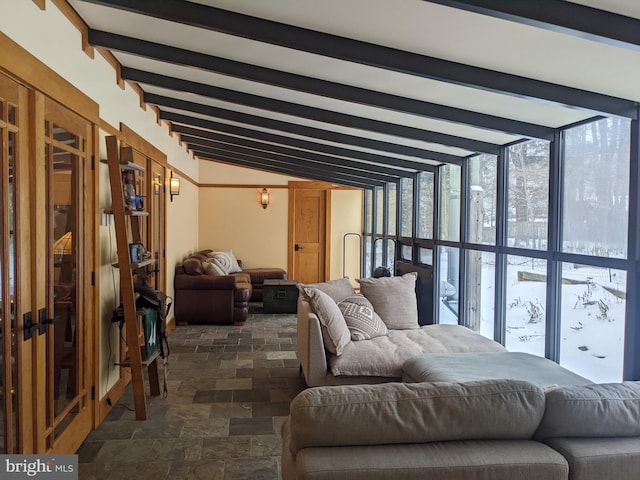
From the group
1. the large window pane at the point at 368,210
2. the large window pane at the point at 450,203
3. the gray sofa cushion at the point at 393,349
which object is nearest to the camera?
the gray sofa cushion at the point at 393,349

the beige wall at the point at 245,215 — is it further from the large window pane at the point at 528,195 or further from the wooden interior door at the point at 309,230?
the large window pane at the point at 528,195

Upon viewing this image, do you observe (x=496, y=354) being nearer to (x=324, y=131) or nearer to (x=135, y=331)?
(x=135, y=331)

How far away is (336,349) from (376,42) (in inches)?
85.3

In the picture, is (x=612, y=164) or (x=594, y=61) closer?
(x=594, y=61)

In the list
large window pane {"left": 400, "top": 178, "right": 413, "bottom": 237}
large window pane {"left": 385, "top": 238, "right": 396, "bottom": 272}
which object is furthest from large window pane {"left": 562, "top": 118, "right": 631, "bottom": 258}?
large window pane {"left": 385, "top": 238, "right": 396, "bottom": 272}

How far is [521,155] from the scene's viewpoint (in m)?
4.02

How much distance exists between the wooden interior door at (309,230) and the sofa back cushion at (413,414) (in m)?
8.40

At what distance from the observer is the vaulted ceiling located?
2.15 metres

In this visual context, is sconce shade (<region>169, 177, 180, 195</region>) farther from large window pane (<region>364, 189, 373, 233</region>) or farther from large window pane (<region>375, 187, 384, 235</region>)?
large window pane (<region>364, 189, 373, 233</region>)

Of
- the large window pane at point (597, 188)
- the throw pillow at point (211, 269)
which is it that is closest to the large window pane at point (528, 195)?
the large window pane at point (597, 188)

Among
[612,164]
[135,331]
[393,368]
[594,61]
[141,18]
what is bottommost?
[393,368]

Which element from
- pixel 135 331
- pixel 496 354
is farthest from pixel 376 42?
pixel 135 331

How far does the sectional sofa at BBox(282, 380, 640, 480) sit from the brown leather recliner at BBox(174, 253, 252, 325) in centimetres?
511

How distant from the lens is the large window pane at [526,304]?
373cm
